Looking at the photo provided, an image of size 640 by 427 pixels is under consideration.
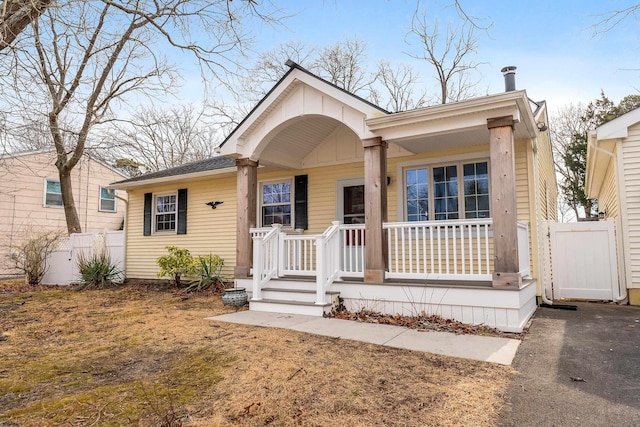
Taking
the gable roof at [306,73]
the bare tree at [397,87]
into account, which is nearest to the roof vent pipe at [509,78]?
the gable roof at [306,73]

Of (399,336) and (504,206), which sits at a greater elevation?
(504,206)

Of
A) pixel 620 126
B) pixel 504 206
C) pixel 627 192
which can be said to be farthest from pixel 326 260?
pixel 620 126

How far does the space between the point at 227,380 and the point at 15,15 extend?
4.83 metres

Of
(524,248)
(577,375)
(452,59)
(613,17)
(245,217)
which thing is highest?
(452,59)

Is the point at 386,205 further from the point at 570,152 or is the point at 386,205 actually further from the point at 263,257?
the point at 570,152

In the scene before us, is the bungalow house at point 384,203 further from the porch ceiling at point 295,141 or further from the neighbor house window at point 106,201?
the neighbor house window at point 106,201

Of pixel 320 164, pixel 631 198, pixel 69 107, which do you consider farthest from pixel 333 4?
pixel 69 107

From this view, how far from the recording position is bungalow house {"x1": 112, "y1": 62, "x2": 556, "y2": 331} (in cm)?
535

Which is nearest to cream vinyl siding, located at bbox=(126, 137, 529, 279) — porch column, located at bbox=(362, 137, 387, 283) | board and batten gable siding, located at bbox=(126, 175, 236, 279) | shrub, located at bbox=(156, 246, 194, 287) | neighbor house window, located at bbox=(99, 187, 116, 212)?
board and batten gable siding, located at bbox=(126, 175, 236, 279)

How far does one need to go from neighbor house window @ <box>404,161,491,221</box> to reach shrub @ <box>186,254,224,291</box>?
193 inches

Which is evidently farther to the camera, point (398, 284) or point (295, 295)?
point (295, 295)

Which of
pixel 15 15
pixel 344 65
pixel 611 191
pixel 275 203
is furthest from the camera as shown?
pixel 344 65

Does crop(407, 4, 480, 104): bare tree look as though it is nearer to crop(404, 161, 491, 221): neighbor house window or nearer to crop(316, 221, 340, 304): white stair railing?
crop(404, 161, 491, 221): neighbor house window

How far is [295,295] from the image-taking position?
6539mm
